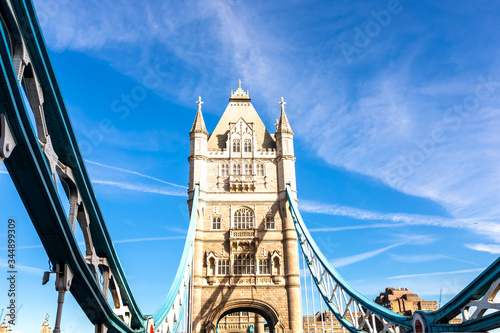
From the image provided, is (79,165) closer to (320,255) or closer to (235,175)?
(320,255)

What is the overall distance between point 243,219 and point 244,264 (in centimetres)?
337

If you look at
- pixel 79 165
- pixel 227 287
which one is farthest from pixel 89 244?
pixel 227 287

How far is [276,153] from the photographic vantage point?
3684cm

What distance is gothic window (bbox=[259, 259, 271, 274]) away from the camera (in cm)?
3275

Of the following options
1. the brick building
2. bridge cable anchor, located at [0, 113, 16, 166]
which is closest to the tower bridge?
bridge cable anchor, located at [0, 113, 16, 166]

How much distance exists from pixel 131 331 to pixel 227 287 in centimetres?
1666

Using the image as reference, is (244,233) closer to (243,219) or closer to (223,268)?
(243,219)

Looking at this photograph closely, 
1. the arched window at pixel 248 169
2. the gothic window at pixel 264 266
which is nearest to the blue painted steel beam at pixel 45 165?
the gothic window at pixel 264 266

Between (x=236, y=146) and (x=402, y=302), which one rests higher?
(x=236, y=146)

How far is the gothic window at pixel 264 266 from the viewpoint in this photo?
3275 cm

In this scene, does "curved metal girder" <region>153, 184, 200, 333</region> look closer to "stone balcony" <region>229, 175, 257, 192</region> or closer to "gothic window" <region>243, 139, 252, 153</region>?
"stone balcony" <region>229, 175, 257, 192</region>

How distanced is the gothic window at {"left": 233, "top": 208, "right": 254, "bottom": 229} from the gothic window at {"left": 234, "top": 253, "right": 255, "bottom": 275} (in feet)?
7.21

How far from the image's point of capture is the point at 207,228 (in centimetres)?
3372

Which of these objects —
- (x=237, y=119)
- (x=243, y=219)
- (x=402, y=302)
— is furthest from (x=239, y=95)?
(x=402, y=302)
